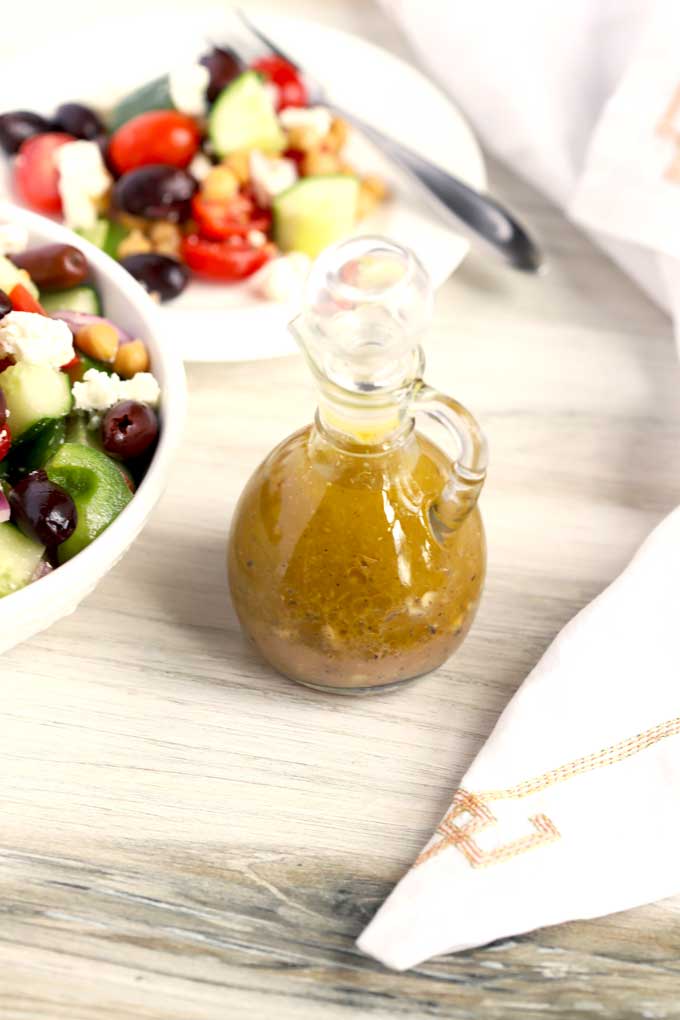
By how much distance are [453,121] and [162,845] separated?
111cm

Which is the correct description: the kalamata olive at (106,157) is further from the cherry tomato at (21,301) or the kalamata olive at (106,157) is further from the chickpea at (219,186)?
the cherry tomato at (21,301)

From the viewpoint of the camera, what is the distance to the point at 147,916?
0.95 metres

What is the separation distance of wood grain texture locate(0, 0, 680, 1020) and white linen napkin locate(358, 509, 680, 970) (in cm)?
3

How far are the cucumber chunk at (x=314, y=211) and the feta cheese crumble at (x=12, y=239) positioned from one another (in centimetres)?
42

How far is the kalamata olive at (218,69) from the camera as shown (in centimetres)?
165

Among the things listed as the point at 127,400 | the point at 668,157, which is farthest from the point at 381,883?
the point at 668,157

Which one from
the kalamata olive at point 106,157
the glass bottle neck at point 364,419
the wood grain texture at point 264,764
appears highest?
the glass bottle neck at point 364,419

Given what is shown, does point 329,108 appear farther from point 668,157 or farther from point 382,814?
point 382,814

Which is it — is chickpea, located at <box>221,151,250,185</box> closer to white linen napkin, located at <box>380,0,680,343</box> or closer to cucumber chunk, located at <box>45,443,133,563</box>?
white linen napkin, located at <box>380,0,680,343</box>

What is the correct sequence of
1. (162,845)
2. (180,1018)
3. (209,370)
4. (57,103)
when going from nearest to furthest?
(180,1018), (162,845), (209,370), (57,103)

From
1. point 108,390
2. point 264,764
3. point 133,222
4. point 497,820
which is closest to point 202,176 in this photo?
point 133,222

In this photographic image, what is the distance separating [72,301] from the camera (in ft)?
3.98

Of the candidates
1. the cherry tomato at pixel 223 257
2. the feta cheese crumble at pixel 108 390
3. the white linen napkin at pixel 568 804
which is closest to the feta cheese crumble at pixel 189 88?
the cherry tomato at pixel 223 257

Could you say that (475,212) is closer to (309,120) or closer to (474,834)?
(309,120)
